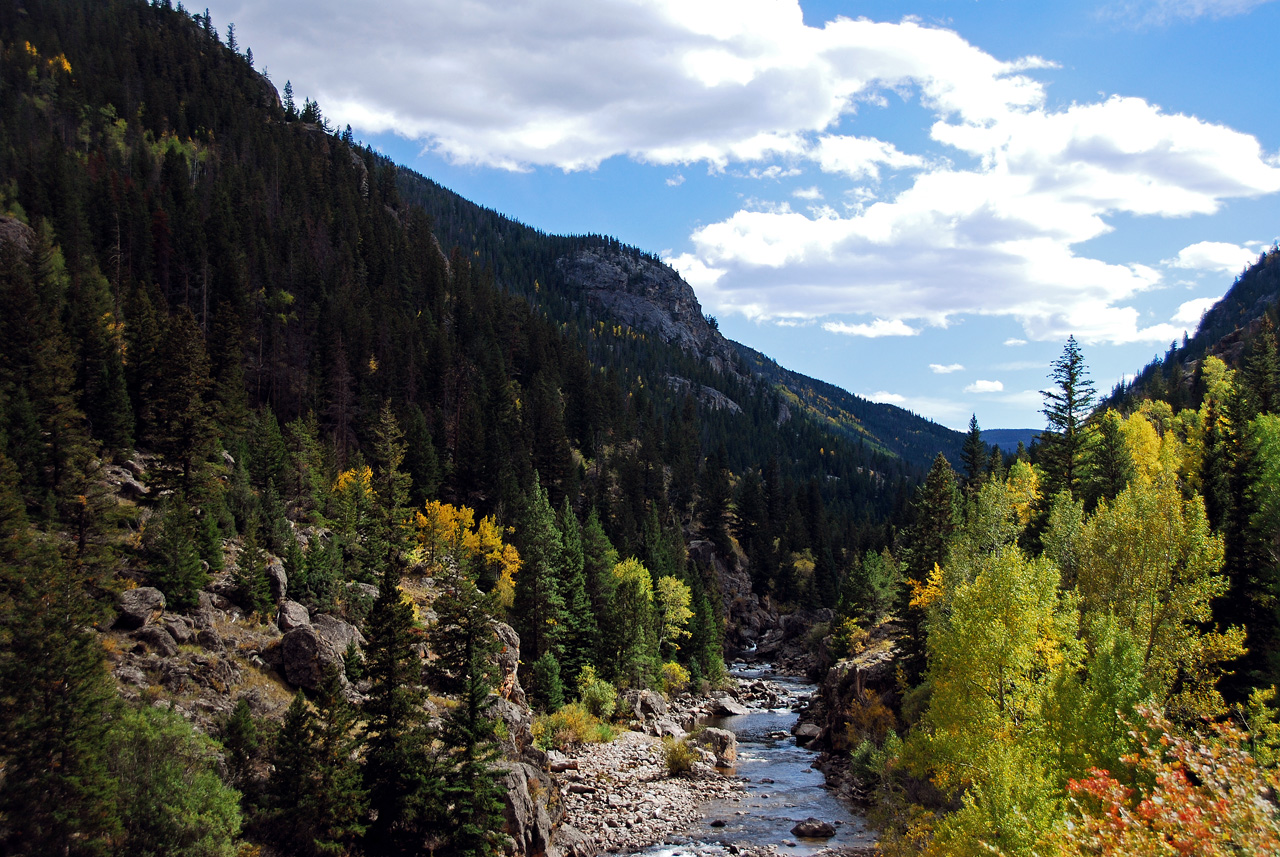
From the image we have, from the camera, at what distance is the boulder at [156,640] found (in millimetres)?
32469

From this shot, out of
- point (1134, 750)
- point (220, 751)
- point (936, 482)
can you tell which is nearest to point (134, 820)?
point (220, 751)

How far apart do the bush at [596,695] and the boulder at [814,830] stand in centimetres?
2330

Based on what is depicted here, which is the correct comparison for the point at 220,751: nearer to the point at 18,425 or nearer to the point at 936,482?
the point at 18,425

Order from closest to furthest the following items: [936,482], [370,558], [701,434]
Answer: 1. [370,558]
2. [936,482]
3. [701,434]

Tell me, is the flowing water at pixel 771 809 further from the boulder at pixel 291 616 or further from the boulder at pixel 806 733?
the boulder at pixel 291 616

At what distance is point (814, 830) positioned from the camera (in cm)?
3712

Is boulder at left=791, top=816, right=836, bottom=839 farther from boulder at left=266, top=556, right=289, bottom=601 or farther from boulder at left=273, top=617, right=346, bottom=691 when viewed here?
boulder at left=266, top=556, right=289, bottom=601

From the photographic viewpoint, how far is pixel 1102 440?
56312 mm

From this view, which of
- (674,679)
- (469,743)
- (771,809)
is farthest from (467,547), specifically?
(469,743)

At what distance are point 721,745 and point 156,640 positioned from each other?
3738cm

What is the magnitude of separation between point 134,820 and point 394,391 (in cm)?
7495

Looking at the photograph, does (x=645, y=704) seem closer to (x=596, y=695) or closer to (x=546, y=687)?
(x=596, y=695)

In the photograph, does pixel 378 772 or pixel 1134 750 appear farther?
pixel 378 772

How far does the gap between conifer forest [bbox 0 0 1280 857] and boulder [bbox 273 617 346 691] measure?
0.16 meters
